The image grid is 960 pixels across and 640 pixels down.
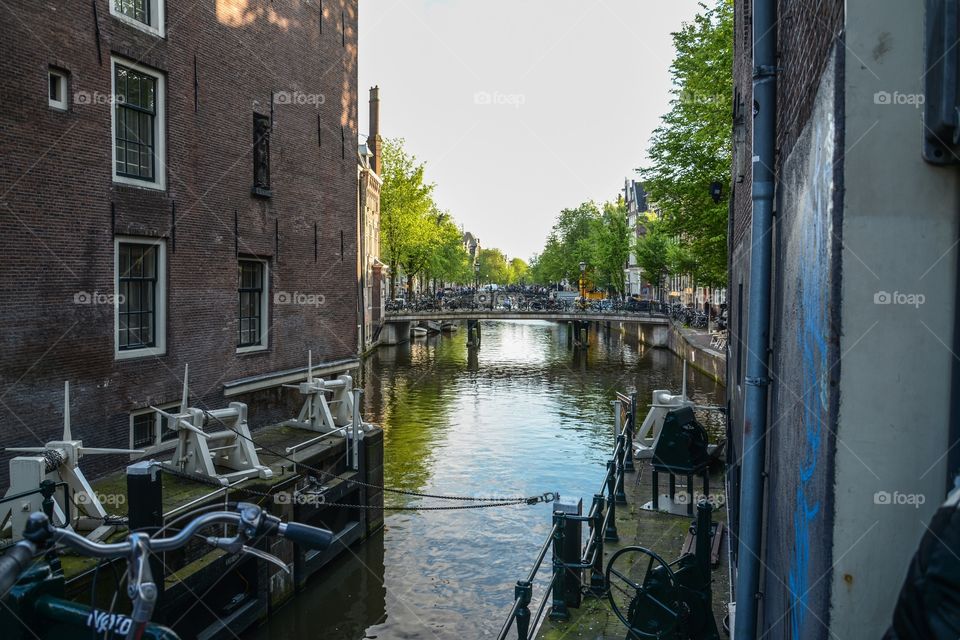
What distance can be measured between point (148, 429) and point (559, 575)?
25.1 ft

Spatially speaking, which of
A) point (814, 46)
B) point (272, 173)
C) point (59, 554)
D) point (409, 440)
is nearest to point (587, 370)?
point (409, 440)

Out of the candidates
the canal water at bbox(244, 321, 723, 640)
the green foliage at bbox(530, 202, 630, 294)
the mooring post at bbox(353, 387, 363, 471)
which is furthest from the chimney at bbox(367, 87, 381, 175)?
the mooring post at bbox(353, 387, 363, 471)

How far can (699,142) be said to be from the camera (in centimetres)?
2503

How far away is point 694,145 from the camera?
25750 millimetres

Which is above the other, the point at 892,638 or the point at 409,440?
the point at 892,638

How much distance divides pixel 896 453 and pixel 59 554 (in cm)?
786

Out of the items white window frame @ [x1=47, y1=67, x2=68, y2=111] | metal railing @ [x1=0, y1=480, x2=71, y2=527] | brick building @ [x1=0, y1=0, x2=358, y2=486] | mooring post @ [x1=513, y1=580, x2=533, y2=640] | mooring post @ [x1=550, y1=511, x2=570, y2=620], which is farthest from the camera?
white window frame @ [x1=47, y1=67, x2=68, y2=111]

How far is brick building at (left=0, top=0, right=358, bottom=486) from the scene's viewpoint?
968 centimetres

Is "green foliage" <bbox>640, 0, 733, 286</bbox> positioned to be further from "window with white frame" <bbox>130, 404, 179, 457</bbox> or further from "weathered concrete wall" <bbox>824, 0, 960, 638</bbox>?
"weathered concrete wall" <bbox>824, 0, 960, 638</bbox>

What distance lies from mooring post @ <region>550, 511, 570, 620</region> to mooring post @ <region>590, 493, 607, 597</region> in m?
0.45

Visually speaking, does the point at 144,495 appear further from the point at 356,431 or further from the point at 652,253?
the point at 652,253

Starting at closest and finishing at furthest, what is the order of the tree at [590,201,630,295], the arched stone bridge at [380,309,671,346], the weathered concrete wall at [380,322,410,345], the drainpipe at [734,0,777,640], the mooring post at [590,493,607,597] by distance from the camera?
1. the drainpipe at [734,0,777,640]
2. the mooring post at [590,493,607,597]
3. the arched stone bridge at [380,309,671,346]
4. the weathered concrete wall at [380,322,410,345]
5. the tree at [590,201,630,295]

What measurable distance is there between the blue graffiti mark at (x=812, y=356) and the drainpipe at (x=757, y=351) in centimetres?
133

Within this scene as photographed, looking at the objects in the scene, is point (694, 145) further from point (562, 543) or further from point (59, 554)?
point (59, 554)
